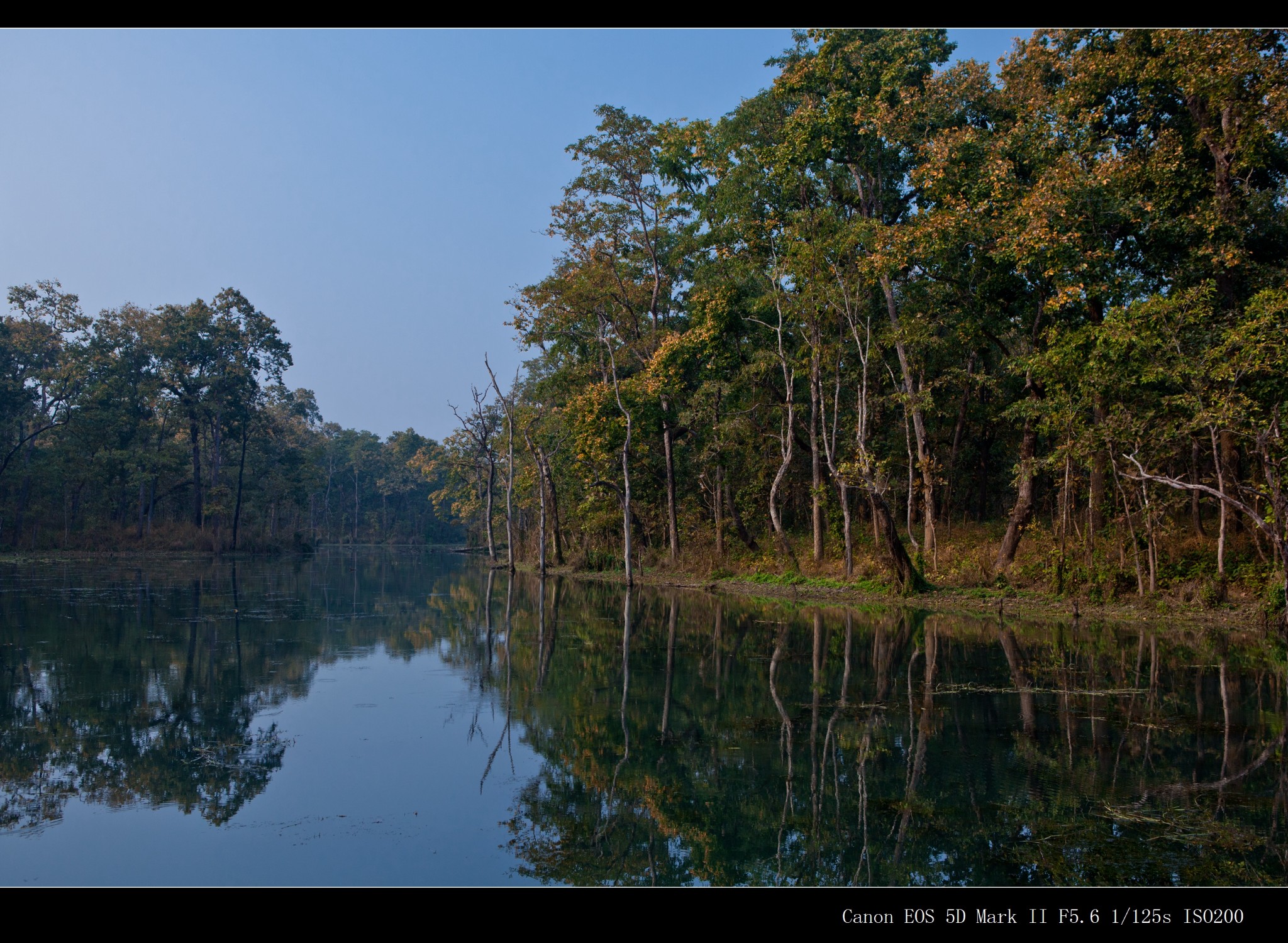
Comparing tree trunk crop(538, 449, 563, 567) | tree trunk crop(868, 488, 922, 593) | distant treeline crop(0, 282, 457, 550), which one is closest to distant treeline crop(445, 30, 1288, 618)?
tree trunk crop(868, 488, 922, 593)

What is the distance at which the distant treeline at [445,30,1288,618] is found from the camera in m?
15.8

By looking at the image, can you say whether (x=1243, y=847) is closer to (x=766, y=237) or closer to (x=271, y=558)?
(x=766, y=237)

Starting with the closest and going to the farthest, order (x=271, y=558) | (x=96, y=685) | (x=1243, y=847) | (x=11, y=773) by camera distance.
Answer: (x=1243, y=847)
(x=11, y=773)
(x=96, y=685)
(x=271, y=558)

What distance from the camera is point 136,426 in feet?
158

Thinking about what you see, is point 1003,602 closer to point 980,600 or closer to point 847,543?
point 980,600

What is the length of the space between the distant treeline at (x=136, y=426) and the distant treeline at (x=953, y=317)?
2436cm

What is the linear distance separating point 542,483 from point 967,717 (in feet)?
81.5

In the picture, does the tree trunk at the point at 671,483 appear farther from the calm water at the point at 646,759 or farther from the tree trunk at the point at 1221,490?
the tree trunk at the point at 1221,490

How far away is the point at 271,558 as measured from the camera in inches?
1966

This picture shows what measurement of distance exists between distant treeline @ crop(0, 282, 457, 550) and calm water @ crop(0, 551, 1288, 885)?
120 ft

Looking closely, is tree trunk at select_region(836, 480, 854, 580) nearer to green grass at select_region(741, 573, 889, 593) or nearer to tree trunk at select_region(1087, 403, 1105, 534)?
green grass at select_region(741, 573, 889, 593)

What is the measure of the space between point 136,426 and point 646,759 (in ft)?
164

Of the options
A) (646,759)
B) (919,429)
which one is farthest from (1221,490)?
(646,759)
